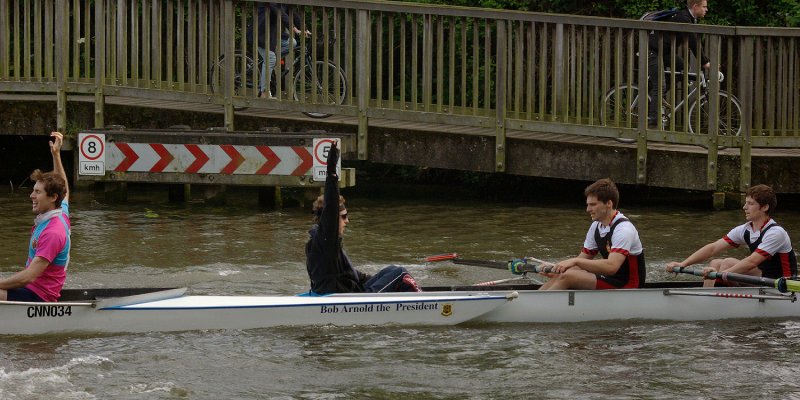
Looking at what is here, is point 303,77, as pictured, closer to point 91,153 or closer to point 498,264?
point 91,153

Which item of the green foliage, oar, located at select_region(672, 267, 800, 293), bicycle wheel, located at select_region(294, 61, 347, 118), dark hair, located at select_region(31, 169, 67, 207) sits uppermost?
the green foliage

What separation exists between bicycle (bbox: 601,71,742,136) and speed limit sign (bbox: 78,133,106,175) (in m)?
5.81

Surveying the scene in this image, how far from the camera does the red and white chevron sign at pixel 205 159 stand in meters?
15.9

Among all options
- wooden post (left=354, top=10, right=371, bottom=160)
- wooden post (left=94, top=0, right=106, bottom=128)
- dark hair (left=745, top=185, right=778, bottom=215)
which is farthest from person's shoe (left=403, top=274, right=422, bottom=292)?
wooden post (left=94, top=0, right=106, bottom=128)

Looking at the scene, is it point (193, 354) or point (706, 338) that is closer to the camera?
point (193, 354)

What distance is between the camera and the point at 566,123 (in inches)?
637

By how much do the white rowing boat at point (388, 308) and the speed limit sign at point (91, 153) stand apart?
5.22m

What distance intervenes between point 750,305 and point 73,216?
7979mm

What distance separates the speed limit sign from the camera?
15867mm

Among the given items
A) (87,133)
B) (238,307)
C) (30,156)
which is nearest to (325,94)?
(87,133)

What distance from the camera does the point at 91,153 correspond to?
52.2 feet

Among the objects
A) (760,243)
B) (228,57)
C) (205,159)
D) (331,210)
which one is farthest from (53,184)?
(228,57)

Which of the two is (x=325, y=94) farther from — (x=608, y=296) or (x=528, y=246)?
(x=608, y=296)

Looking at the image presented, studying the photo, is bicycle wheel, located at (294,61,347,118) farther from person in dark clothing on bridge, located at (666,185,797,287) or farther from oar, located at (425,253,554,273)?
person in dark clothing on bridge, located at (666,185,797,287)
